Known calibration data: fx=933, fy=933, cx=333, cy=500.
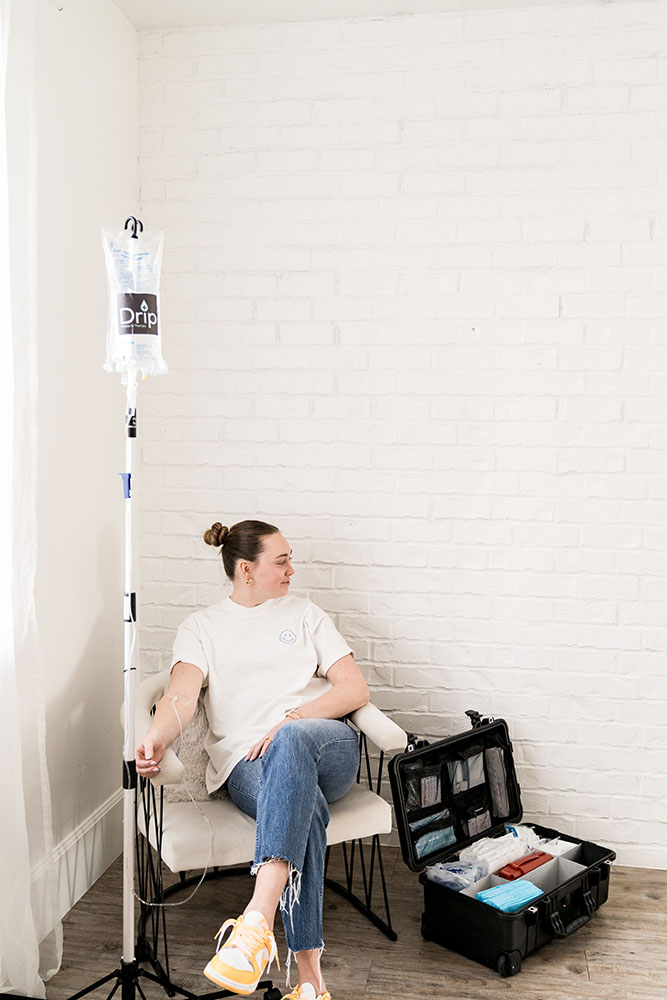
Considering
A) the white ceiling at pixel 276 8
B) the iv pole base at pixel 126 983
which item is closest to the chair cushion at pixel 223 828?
the iv pole base at pixel 126 983

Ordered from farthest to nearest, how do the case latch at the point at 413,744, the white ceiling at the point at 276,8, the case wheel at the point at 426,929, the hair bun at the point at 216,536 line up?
the white ceiling at the point at 276,8 → the hair bun at the point at 216,536 → the case latch at the point at 413,744 → the case wheel at the point at 426,929

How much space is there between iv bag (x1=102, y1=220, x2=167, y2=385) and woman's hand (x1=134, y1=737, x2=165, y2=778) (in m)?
0.82

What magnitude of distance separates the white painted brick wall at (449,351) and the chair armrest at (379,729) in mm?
459

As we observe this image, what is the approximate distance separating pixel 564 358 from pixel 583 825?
57.1 inches

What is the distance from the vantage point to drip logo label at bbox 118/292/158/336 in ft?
6.39

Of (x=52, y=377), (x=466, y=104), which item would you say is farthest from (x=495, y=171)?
(x=52, y=377)

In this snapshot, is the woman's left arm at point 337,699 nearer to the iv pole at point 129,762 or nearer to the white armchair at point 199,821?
the white armchair at point 199,821

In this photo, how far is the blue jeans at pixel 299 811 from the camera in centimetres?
Answer: 205

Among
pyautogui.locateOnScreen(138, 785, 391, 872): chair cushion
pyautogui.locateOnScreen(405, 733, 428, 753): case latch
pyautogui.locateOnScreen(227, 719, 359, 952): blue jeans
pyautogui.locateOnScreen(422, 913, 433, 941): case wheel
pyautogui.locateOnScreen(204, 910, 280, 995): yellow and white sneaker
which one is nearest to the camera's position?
pyautogui.locateOnScreen(204, 910, 280, 995): yellow and white sneaker

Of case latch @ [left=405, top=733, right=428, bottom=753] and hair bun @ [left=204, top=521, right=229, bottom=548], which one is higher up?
hair bun @ [left=204, top=521, right=229, bottom=548]

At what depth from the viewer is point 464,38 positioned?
9.39 feet

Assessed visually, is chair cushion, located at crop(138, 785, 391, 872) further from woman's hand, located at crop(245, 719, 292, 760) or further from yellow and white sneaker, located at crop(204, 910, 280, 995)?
yellow and white sneaker, located at crop(204, 910, 280, 995)

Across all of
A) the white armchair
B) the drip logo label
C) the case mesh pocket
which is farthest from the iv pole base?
the drip logo label

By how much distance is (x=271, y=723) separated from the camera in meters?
2.48
